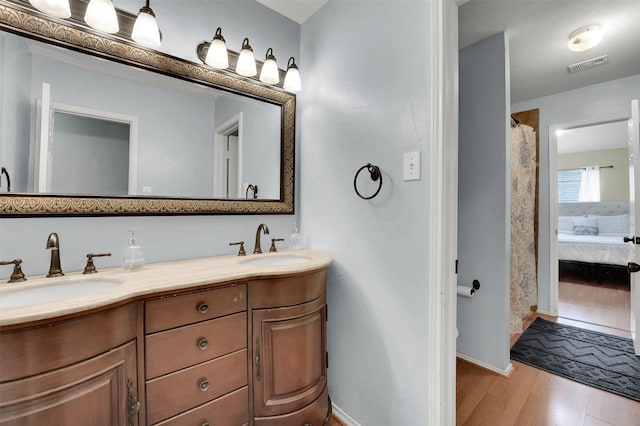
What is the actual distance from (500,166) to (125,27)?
2.37 m

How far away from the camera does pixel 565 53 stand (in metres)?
2.29

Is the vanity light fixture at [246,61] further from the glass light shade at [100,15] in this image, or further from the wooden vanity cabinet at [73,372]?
the wooden vanity cabinet at [73,372]

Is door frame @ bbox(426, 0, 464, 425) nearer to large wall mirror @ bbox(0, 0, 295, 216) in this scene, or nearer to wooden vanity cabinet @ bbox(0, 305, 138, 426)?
large wall mirror @ bbox(0, 0, 295, 216)

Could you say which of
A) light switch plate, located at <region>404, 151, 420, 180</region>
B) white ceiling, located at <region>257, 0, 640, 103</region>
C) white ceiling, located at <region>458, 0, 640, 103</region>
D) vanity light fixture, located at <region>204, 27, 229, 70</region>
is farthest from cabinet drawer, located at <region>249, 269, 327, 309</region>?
white ceiling, located at <region>458, 0, 640, 103</region>

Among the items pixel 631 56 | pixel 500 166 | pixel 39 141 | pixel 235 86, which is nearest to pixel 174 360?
pixel 39 141

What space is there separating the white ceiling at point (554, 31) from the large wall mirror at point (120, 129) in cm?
152

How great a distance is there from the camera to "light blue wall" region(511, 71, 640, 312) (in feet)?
8.82

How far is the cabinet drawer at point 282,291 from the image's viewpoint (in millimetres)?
1167

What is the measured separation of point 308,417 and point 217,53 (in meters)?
1.87

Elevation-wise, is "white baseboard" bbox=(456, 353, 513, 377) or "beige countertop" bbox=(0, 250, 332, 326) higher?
"beige countertop" bbox=(0, 250, 332, 326)

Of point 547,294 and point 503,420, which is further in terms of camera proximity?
point 547,294

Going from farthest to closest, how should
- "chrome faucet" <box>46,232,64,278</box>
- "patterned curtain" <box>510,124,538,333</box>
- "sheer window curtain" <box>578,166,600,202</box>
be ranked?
1. "sheer window curtain" <box>578,166,600,202</box>
2. "patterned curtain" <box>510,124,538,333</box>
3. "chrome faucet" <box>46,232,64,278</box>

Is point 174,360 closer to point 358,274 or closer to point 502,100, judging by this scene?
point 358,274

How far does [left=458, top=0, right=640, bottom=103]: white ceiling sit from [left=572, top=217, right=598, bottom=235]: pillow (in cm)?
383
